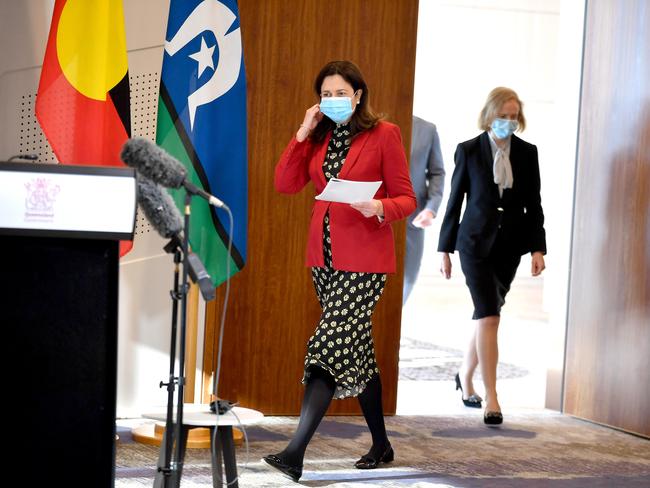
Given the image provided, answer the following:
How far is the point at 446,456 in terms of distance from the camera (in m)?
4.50

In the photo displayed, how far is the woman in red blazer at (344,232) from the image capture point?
3.91 m

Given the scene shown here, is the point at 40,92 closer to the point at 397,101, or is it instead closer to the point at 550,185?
the point at 397,101

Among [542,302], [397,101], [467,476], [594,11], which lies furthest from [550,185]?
[467,476]

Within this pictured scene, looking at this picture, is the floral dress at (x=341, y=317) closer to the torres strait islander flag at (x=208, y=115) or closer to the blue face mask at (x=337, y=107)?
the blue face mask at (x=337, y=107)

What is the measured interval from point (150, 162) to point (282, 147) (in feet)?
7.94

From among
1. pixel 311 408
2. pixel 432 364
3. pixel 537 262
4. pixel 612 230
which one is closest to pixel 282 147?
pixel 537 262

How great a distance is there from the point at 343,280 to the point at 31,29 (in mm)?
1858

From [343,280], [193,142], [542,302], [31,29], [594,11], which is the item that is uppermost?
[594,11]

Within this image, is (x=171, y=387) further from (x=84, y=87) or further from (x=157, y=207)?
(x=84, y=87)

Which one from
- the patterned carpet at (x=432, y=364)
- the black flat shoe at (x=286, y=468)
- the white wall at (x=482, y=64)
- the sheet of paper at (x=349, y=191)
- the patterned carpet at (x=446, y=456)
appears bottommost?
the patterned carpet at (x=432, y=364)

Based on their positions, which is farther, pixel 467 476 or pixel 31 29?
pixel 31 29

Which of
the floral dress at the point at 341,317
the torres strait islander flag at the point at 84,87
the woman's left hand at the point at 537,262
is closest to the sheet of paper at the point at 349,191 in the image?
the floral dress at the point at 341,317

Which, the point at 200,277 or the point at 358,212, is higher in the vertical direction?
the point at 358,212

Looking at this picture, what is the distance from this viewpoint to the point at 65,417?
2570 millimetres
